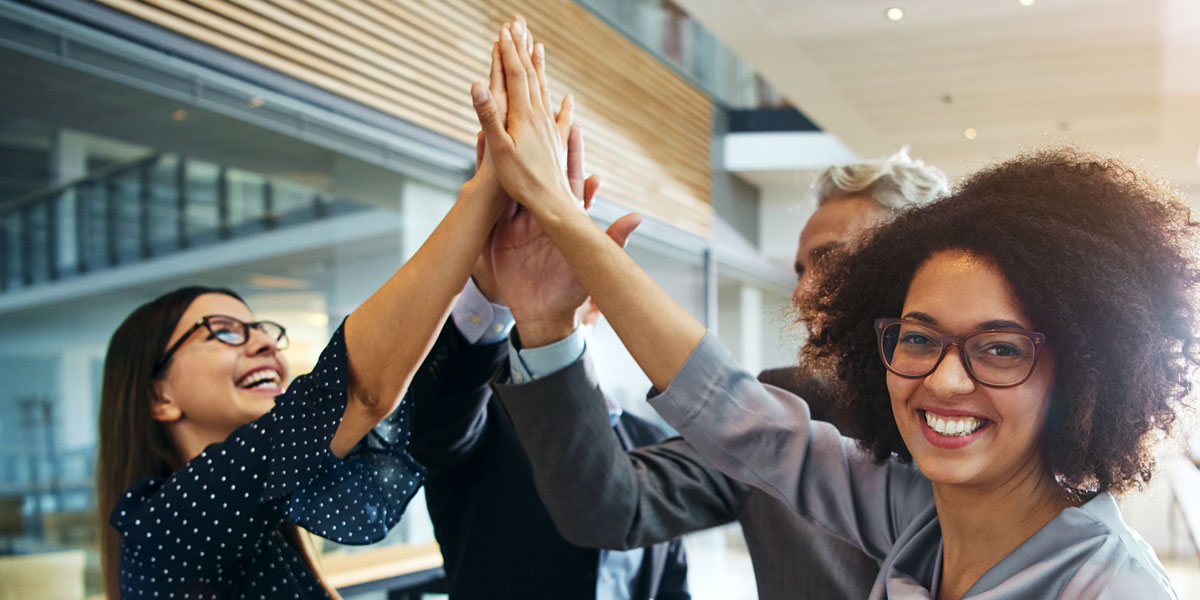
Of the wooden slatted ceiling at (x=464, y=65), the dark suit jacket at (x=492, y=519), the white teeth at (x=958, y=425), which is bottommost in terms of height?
the dark suit jacket at (x=492, y=519)

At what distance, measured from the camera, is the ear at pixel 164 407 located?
1.84 meters

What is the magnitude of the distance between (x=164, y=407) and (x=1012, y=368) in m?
1.48

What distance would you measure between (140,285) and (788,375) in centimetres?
275

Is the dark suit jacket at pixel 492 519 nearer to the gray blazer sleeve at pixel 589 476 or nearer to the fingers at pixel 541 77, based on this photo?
the gray blazer sleeve at pixel 589 476

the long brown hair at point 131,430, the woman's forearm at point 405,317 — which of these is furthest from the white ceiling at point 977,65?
the woman's forearm at point 405,317

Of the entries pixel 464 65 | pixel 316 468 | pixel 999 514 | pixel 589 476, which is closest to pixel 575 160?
pixel 589 476

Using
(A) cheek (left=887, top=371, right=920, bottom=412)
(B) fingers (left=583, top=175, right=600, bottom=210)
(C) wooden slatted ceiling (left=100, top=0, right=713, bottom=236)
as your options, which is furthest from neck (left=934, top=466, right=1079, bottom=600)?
(C) wooden slatted ceiling (left=100, top=0, right=713, bottom=236)

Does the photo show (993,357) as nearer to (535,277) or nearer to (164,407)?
(535,277)

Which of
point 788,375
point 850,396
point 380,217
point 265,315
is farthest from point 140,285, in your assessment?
point 850,396

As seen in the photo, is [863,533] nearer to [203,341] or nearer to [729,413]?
[729,413]

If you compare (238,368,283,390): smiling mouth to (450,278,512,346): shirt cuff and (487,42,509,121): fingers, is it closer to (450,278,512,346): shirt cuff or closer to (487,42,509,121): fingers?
(450,278,512,346): shirt cuff

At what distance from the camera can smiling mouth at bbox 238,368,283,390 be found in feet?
6.14

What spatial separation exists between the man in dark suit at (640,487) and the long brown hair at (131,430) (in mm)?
579

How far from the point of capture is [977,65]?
23.5ft
